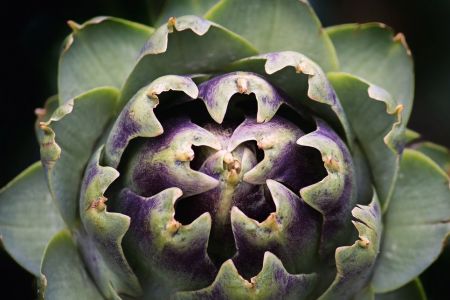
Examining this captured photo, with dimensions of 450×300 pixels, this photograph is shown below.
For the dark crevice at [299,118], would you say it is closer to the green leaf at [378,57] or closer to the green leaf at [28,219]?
the green leaf at [378,57]

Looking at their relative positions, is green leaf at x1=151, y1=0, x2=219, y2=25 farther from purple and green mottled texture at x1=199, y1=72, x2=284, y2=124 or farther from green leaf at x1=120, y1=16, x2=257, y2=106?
purple and green mottled texture at x1=199, y1=72, x2=284, y2=124

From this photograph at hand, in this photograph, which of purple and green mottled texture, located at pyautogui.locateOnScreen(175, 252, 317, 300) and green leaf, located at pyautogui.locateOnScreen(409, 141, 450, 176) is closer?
purple and green mottled texture, located at pyautogui.locateOnScreen(175, 252, 317, 300)

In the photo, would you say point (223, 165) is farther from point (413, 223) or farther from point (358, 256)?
point (413, 223)

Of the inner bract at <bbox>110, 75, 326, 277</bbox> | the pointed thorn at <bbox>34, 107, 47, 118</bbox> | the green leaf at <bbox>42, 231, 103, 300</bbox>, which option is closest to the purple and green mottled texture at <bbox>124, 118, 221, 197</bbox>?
the inner bract at <bbox>110, 75, 326, 277</bbox>

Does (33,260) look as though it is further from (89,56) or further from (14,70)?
(14,70)

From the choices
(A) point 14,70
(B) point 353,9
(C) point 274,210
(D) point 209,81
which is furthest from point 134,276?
(B) point 353,9

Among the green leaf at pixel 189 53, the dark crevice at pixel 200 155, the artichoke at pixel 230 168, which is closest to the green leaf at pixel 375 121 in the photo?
the artichoke at pixel 230 168
